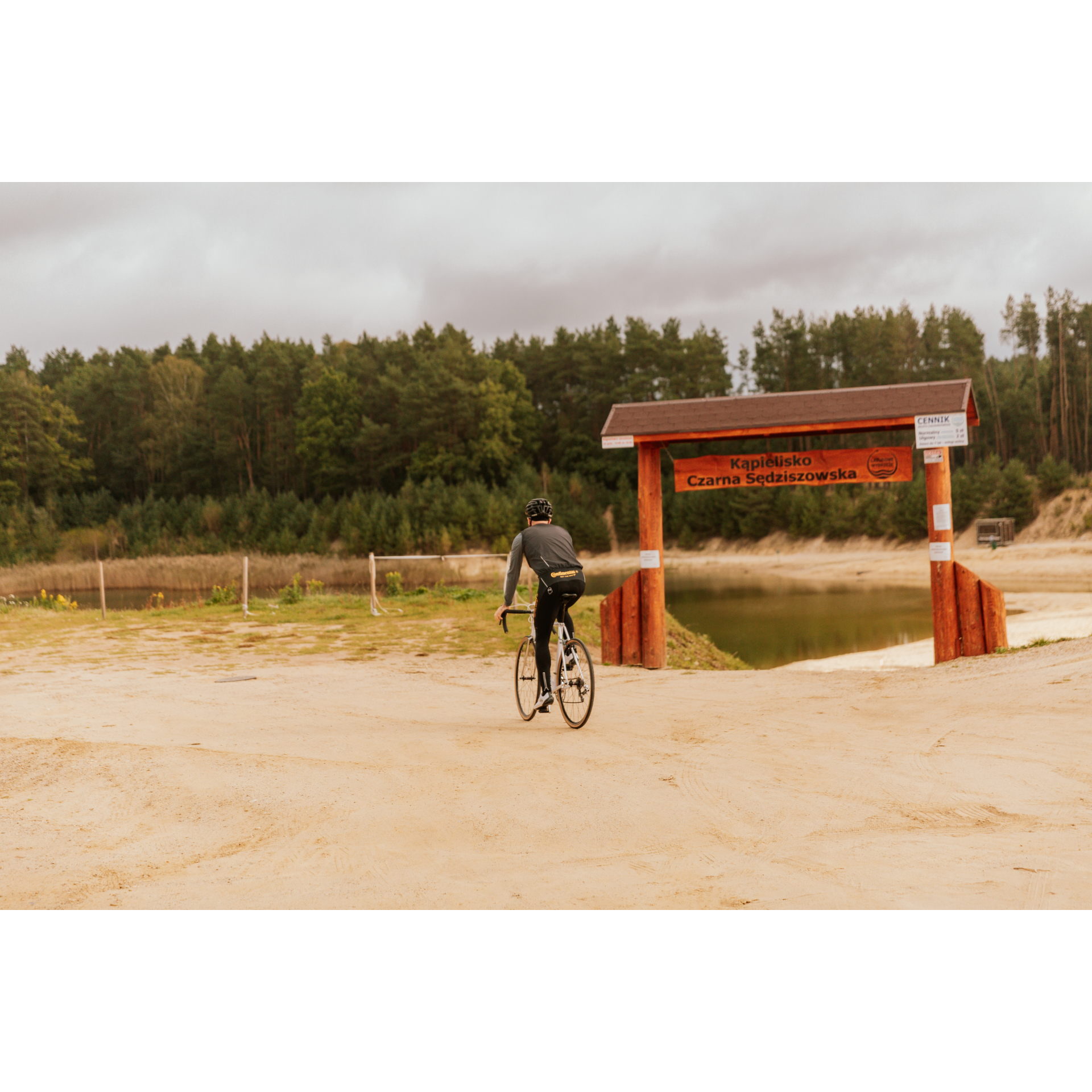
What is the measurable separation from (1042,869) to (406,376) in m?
63.0

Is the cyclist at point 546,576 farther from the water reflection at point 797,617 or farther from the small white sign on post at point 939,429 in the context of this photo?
the water reflection at point 797,617

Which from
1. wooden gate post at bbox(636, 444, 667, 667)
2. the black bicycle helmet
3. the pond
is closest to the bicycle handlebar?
the black bicycle helmet

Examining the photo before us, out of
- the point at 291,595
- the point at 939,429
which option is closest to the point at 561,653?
the point at 939,429

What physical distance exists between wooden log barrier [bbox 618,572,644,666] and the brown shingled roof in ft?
6.41

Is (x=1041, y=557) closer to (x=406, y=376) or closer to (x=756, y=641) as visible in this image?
(x=756, y=641)

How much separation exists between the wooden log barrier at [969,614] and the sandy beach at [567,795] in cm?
61

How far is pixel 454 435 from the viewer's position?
5953cm

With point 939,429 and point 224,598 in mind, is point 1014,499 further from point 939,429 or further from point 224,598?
point 224,598

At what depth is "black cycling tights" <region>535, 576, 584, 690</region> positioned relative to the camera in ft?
24.1

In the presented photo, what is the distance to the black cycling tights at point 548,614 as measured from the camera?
7.36 meters

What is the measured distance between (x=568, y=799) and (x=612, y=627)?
6411 mm

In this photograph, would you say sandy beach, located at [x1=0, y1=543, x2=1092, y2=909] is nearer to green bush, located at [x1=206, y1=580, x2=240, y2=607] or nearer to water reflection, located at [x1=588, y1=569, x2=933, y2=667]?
water reflection, located at [x1=588, y1=569, x2=933, y2=667]

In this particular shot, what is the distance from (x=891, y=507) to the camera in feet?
148

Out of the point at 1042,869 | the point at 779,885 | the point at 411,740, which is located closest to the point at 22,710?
the point at 411,740
